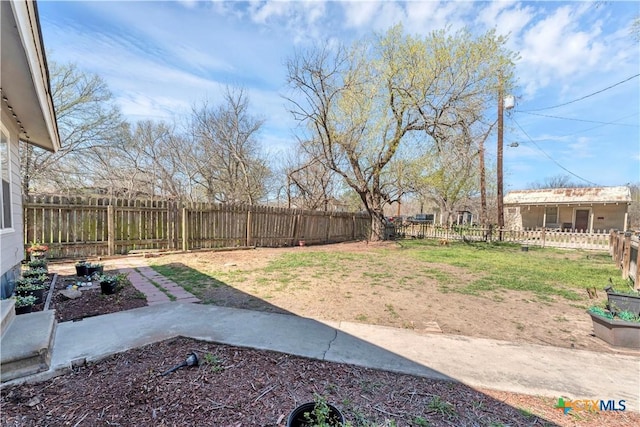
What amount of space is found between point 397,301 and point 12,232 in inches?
220

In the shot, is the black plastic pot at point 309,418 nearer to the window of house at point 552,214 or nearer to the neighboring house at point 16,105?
the neighboring house at point 16,105

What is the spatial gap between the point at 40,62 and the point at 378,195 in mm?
12050

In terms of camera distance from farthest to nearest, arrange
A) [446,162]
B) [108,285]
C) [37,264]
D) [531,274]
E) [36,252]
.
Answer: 1. [446,162]
2. [531,274]
3. [36,252]
4. [37,264]
5. [108,285]

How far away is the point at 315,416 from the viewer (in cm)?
171

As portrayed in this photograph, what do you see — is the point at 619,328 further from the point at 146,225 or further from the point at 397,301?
the point at 146,225

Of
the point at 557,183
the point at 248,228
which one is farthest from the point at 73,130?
the point at 557,183

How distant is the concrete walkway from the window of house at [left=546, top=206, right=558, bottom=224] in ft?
77.3

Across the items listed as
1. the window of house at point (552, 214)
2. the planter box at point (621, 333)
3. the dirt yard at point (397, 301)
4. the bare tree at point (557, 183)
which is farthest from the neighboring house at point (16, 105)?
the bare tree at point (557, 183)

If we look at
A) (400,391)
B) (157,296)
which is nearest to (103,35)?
(157,296)

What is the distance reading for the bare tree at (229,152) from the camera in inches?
650

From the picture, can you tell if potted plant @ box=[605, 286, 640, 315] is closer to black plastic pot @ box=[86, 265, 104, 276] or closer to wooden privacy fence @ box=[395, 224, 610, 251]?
black plastic pot @ box=[86, 265, 104, 276]

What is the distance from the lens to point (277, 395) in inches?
80.4

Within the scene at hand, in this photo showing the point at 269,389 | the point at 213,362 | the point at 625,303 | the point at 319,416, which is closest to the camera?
the point at 319,416

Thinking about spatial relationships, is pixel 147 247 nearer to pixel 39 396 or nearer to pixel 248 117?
pixel 39 396
